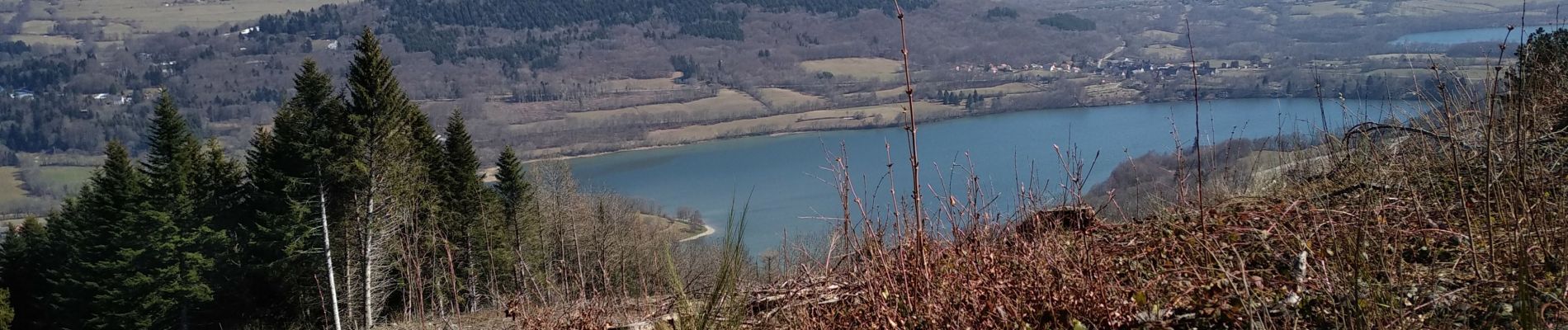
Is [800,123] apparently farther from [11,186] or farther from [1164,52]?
[11,186]

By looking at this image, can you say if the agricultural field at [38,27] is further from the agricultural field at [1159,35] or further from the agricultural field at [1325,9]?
the agricultural field at [1325,9]

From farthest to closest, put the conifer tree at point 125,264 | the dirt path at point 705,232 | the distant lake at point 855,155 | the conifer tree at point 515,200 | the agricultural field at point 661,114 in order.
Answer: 1. the agricultural field at point 661,114
2. the dirt path at point 705,232
3. the distant lake at point 855,155
4. the conifer tree at point 515,200
5. the conifer tree at point 125,264

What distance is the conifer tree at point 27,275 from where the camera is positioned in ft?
61.9

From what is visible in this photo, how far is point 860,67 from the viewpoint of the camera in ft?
324

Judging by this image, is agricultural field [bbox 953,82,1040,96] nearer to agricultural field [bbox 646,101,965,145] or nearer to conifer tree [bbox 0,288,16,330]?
agricultural field [bbox 646,101,965,145]

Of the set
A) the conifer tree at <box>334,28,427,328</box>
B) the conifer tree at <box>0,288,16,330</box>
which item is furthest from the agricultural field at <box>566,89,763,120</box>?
the conifer tree at <box>334,28,427,328</box>

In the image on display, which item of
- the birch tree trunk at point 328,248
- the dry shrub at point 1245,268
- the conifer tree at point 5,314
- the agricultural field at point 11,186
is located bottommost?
the agricultural field at point 11,186

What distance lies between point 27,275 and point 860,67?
3260 inches

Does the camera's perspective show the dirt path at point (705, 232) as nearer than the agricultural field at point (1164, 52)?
Yes

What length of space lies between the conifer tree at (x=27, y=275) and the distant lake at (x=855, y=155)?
15.9 metres

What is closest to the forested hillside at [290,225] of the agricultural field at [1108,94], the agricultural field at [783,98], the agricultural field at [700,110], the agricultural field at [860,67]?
the agricultural field at [1108,94]

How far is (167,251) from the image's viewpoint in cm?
1666

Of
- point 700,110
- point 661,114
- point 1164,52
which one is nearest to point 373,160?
point 661,114

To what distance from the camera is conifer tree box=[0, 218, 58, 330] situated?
742 inches
